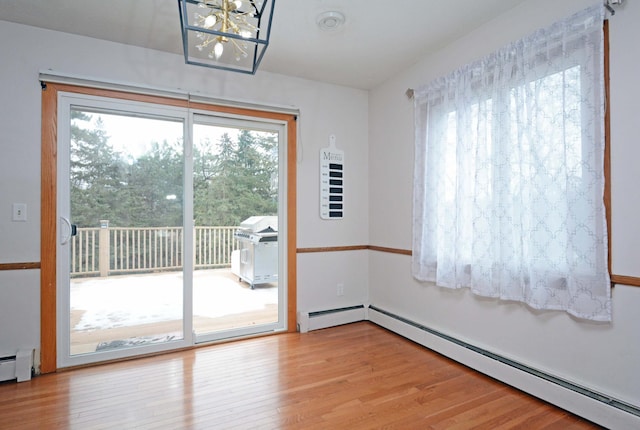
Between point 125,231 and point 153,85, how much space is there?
128 cm

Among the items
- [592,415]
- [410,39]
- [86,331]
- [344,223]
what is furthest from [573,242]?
[86,331]

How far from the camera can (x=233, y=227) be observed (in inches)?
136

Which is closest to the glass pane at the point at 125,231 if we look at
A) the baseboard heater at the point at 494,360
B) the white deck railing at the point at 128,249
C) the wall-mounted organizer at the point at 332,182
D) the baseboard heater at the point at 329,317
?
the white deck railing at the point at 128,249

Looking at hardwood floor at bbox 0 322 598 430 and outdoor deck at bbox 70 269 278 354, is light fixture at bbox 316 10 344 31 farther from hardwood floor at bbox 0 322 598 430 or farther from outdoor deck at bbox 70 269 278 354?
hardwood floor at bbox 0 322 598 430

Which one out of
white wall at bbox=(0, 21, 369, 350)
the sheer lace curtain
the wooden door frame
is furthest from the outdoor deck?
the sheer lace curtain

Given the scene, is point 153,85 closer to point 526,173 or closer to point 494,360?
point 526,173

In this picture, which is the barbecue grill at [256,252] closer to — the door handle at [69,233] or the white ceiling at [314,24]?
the door handle at [69,233]

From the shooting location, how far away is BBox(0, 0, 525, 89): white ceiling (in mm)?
2340

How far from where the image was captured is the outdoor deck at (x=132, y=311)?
2.78 meters

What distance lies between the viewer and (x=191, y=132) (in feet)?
10.2

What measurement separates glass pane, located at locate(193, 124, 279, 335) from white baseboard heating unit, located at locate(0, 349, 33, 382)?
1.22m

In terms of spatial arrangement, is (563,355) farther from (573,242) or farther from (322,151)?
(322,151)

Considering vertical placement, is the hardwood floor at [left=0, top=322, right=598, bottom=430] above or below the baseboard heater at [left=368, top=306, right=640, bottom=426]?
below

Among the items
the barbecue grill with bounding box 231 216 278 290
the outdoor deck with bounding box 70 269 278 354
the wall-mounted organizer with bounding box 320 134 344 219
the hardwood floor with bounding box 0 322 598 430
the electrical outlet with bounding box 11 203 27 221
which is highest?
the wall-mounted organizer with bounding box 320 134 344 219
